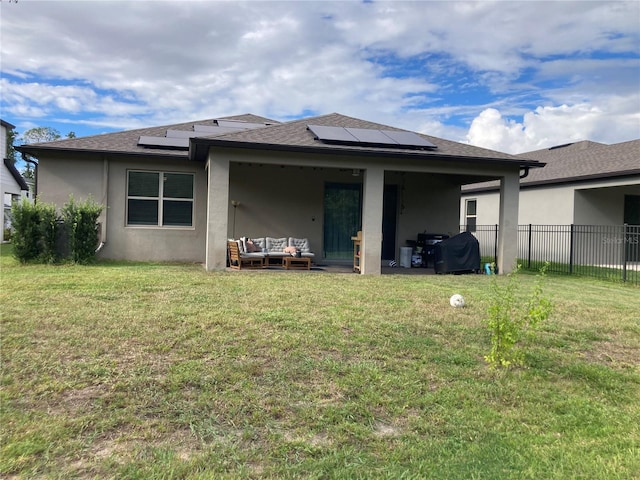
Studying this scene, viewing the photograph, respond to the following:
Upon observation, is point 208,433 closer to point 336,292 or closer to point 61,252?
point 336,292

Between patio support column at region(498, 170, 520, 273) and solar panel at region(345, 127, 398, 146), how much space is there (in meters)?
3.30

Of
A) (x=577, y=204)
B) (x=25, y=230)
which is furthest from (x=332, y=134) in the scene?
(x=577, y=204)

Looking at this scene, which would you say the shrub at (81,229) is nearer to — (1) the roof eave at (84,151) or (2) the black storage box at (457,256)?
(1) the roof eave at (84,151)

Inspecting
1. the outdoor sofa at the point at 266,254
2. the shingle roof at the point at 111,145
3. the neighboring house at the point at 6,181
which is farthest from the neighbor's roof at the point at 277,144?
the neighboring house at the point at 6,181

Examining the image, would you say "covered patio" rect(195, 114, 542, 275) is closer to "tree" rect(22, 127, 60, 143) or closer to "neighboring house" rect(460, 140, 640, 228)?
"neighboring house" rect(460, 140, 640, 228)

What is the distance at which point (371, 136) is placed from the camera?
11.7 meters

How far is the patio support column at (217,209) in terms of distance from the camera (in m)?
10.1

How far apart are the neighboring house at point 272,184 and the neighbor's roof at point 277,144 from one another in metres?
0.03

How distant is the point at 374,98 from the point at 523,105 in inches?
276

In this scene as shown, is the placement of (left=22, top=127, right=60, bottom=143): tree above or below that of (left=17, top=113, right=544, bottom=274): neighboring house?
above

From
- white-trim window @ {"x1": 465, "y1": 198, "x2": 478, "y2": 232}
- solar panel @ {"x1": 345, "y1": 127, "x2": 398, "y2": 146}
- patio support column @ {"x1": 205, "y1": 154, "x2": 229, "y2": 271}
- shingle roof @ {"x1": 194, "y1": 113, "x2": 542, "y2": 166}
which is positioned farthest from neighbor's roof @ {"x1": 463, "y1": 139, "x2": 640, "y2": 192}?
patio support column @ {"x1": 205, "y1": 154, "x2": 229, "y2": 271}

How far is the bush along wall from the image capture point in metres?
10.4

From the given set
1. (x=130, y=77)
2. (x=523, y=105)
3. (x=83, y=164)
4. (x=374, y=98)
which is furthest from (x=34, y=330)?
(x=523, y=105)

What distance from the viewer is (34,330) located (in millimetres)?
4770
